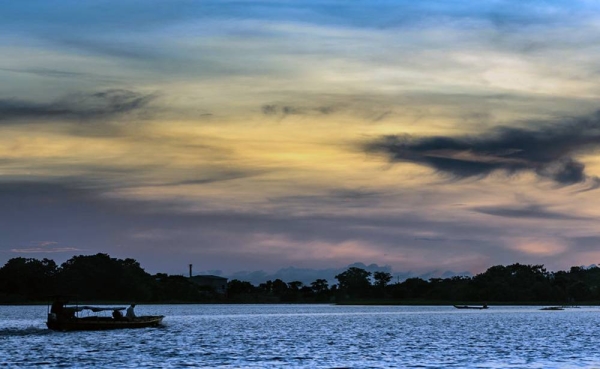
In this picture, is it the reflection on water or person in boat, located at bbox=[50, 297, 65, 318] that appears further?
person in boat, located at bbox=[50, 297, 65, 318]

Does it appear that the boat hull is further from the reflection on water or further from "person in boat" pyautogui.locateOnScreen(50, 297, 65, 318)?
the reflection on water

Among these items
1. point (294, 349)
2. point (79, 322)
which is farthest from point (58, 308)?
point (294, 349)

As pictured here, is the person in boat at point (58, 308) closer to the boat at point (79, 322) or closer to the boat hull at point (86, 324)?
the boat at point (79, 322)

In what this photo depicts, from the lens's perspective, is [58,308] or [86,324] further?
[58,308]

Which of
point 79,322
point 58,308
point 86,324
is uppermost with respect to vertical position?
point 58,308

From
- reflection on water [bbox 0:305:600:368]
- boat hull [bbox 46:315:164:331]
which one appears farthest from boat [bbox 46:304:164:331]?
reflection on water [bbox 0:305:600:368]

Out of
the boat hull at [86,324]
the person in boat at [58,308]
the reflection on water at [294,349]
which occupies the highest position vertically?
the person in boat at [58,308]

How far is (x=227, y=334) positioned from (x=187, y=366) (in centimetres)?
4798

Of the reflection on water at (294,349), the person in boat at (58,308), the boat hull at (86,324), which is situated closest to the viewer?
the reflection on water at (294,349)

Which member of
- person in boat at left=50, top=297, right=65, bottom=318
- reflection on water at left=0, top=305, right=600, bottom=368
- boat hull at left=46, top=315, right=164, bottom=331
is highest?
person in boat at left=50, top=297, right=65, bottom=318

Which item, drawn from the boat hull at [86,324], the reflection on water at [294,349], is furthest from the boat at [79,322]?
the reflection on water at [294,349]

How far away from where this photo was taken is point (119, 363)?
226 feet

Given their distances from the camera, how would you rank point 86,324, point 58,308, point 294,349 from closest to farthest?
point 294,349
point 86,324
point 58,308

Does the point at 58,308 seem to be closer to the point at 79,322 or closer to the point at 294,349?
the point at 79,322
